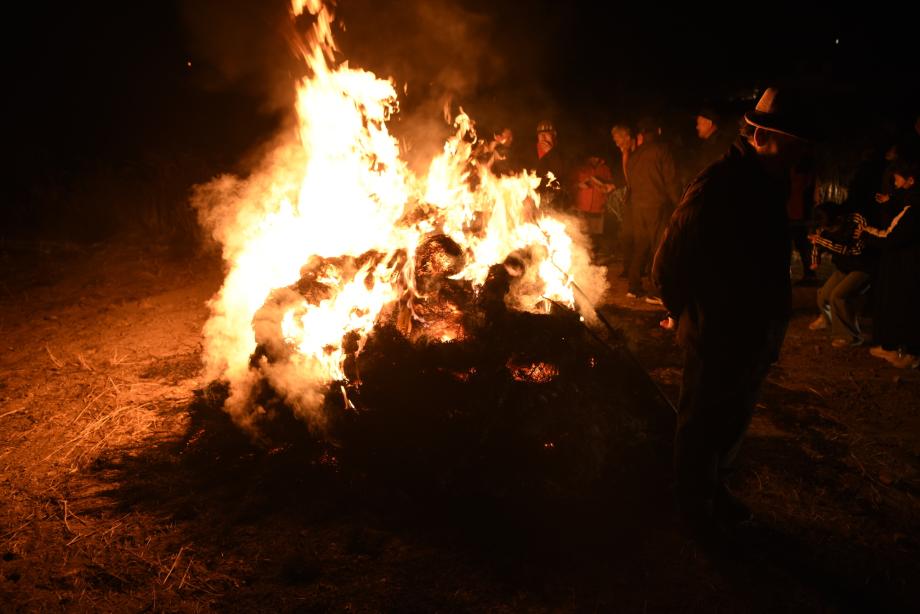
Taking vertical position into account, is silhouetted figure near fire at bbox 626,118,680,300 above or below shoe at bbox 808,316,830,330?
above

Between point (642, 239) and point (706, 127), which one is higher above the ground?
point (706, 127)

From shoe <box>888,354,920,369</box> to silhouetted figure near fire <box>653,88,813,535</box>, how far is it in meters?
4.02

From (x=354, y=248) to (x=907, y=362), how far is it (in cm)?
606

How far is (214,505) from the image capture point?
3840 millimetres

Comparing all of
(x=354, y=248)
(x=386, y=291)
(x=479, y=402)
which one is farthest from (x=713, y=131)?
(x=479, y=402)

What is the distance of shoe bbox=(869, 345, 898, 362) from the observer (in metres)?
6.19

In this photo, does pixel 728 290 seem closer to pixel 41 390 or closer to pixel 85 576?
pixel 85 576

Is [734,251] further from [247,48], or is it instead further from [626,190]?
[247,48]

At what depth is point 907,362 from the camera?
19.8ft

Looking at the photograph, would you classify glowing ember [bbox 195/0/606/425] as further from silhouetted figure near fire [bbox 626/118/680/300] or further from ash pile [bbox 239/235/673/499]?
silhouetted figure near fire [bbox 626/118/680/300]

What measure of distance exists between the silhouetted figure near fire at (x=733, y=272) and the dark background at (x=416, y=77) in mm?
9255

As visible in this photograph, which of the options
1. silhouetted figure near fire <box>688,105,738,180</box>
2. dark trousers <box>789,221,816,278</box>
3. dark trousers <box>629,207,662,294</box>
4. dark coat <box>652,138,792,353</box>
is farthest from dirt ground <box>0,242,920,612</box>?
dark trousers <box>789,221,816,278</box>

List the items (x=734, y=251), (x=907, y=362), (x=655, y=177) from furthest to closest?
(x=655, y=177), (x=907, y=362), (x=734, y=251)

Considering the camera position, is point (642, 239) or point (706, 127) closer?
point (706, 127)
